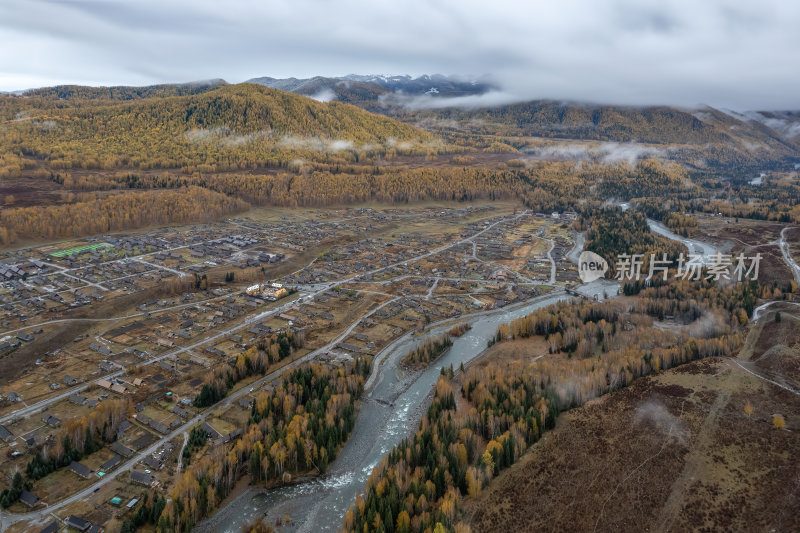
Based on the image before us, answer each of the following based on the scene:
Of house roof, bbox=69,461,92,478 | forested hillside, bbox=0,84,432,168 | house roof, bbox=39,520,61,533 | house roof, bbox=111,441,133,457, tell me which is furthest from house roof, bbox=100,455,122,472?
forested hillside, bbox=0,84,432,168

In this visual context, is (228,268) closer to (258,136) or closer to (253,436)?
(253,436)

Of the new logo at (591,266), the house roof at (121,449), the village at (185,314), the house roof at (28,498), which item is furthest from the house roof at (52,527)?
the new logo at (591,266)

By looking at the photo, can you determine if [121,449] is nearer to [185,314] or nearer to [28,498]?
[28,498]

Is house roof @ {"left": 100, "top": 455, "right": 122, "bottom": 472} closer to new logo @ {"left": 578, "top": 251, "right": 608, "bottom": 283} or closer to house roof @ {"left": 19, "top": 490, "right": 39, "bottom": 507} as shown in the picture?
house roof @ {"left": 19, "top": 490, "right": 39, "bottom": 507}

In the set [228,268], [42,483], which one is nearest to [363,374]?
[42,483]

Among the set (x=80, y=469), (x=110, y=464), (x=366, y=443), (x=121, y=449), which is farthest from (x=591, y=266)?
(x=80, y=469)

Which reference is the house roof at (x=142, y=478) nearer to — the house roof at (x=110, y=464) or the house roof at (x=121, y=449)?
the house roof at (x=110, y=464)
